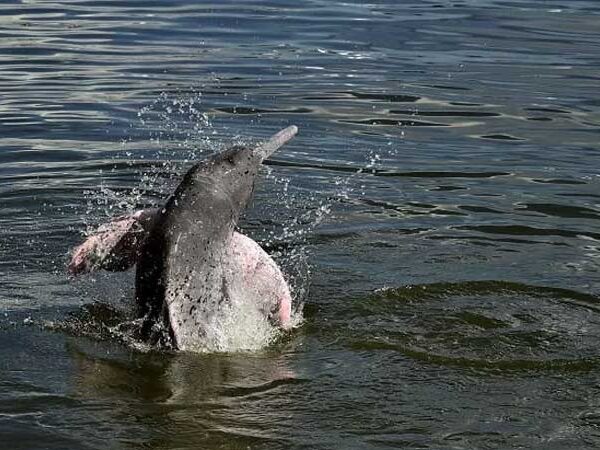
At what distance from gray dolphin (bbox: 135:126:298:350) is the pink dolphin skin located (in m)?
0.10

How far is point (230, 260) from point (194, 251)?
1.68ft

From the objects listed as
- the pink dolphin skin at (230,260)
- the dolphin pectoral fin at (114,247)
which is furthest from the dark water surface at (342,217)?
the dolphin pectoral fin at (114,247)

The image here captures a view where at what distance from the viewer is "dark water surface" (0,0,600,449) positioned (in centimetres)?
652

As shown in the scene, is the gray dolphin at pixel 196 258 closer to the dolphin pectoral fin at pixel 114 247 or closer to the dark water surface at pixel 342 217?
the dolphin pectoral fin at pixel 114 247

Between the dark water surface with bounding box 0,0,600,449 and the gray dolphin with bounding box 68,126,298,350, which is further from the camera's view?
the gray dolphin with bounding box 68,126,298,350

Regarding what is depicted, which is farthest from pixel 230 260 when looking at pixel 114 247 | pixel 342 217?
pixel 342 217

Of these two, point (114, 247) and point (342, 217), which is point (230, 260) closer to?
point (114, 247)

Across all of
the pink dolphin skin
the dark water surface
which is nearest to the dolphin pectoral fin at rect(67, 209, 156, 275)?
the pink dolphin skin

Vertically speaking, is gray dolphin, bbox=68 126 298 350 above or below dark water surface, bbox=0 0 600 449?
above

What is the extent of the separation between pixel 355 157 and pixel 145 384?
5466mm

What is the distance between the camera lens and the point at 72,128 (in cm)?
1302

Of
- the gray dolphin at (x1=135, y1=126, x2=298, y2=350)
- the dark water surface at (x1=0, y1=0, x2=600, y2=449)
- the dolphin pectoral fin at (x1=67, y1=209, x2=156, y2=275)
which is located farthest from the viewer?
the dolphin pectoral fin at (x1=67, y1=209, x2=156, y2=275)

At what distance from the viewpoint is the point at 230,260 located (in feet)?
24.5

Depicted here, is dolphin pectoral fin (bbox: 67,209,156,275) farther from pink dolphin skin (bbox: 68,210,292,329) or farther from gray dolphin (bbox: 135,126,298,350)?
gray dolphin (bbox: 135,126,298,350)
